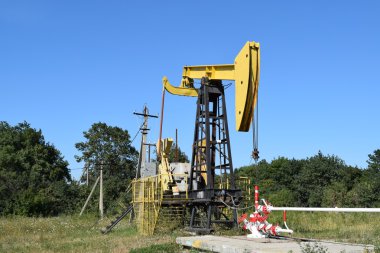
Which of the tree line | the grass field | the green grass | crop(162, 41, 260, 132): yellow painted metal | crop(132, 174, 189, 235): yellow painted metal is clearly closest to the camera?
the grass field

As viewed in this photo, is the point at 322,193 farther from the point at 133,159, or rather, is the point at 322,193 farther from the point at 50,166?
the point at 50,166

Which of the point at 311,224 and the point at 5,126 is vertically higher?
the point at 5,126

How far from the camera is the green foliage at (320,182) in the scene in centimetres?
3934

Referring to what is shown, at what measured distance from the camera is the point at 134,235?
51.9 feet

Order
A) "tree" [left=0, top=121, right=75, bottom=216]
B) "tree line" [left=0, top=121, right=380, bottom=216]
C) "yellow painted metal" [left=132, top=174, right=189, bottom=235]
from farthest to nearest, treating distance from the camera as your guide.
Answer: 1. "tree line" [left=0, top=121, right=380, bottom=216]
2. "tree" [left=0, top=121, right=75, bottom=216]
3. "yellow painted metal" [left=132, top=174, right=189, bottom=235]

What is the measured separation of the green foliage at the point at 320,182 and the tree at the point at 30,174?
1890 centimetres

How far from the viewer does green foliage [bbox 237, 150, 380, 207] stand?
39.3 meters

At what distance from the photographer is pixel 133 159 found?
5744 centimetres

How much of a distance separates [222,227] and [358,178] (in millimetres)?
41584

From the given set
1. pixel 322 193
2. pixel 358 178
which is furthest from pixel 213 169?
pixel 358 178

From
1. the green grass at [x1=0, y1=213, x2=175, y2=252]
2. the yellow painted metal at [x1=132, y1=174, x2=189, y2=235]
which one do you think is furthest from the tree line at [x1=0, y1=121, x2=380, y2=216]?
the yellow painted metal at [x1=132, y1=174, x2=189, y2=235]

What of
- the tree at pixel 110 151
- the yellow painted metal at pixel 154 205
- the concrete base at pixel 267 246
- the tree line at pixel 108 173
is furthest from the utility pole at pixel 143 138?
the tree at pixel 110 151

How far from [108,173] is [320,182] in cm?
2450

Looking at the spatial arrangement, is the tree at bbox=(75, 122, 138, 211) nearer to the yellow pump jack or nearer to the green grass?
the green grass
